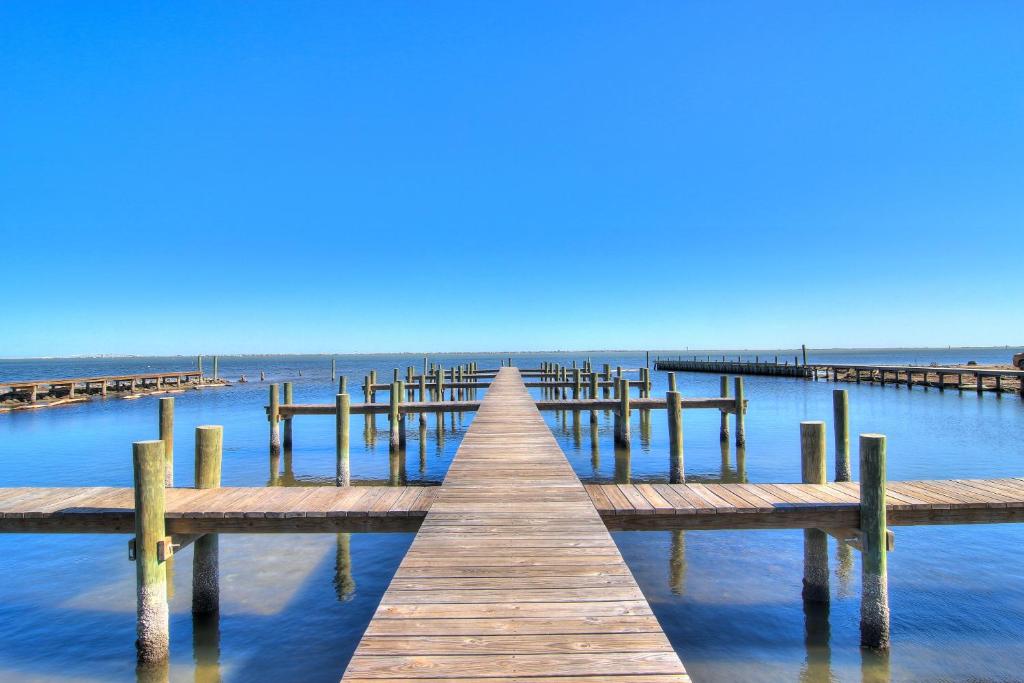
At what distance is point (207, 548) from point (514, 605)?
5200 mm

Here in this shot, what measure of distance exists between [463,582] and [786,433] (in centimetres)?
2051

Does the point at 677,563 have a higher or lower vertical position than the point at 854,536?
lower

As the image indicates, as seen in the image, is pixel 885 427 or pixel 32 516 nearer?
pixel 32 516

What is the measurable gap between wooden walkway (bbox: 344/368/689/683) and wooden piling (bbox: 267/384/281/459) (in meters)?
12.5

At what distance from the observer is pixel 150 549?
5832 mm

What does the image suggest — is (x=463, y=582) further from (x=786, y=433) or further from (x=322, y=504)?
(x=786, y=433)

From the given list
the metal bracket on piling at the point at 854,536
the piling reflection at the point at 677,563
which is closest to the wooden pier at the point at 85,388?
the piling reflection at the point at 677,563

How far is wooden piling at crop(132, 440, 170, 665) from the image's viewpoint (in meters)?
5.82

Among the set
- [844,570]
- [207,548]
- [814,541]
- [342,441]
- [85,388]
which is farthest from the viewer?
[85,388]

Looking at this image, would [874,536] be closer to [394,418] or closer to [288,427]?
[394,418]

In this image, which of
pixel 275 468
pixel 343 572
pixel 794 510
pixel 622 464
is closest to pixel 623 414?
pixel 622 464

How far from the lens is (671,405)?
13695 millimetres

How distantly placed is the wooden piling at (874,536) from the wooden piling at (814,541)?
1.09 m

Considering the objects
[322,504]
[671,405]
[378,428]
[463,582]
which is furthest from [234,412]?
[463,582]
